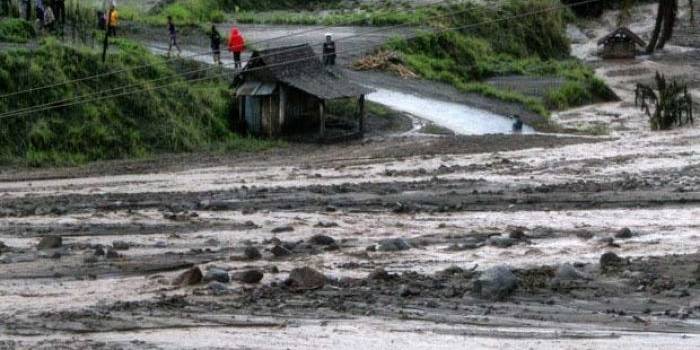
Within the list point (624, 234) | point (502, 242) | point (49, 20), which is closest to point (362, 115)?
point (49, 20)

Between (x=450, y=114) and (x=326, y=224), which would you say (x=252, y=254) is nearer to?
(x=326, y=224)

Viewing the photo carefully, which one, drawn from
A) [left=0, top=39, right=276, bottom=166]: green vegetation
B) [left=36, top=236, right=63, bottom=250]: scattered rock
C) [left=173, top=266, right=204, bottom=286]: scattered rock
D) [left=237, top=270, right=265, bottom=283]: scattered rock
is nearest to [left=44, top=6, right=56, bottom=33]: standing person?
[left=0, top=39, right=276, bottom=166]: green vegetation

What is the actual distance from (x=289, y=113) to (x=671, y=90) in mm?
11477

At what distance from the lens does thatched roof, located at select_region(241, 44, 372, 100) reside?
123 ft

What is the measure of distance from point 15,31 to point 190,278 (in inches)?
1049

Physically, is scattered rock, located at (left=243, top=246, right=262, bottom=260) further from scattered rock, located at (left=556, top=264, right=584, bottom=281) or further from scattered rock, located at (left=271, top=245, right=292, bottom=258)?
scattered rock, located at (left=556, top=264, right=584, bottom=281)

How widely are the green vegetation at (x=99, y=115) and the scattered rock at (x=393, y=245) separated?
17.3 m

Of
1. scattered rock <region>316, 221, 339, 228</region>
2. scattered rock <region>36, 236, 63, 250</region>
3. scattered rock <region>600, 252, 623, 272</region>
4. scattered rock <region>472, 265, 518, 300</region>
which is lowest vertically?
scattered rock <region>316, 221, 339, 228</region>

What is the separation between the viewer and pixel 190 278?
14.8 metres

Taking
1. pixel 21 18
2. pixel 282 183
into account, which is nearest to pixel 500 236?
pixel 282 183

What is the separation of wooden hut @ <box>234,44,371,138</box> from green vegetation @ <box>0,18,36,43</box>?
21.3 feet

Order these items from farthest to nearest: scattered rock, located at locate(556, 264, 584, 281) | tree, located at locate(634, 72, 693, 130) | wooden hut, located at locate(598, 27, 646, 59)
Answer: wooden hut, located at locate(598, 27, 646, 59), tree, located at locate(634, 72, 693, 130), scattered rock, located at locate(556, 264, 584, 281)

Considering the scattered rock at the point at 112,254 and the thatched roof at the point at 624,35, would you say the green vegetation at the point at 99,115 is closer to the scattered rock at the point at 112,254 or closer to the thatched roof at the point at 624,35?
the scattered rock at the point at 112,254

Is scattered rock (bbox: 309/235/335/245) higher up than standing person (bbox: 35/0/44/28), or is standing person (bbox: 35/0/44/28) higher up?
standing person (bbox: 35/0/44/28)
